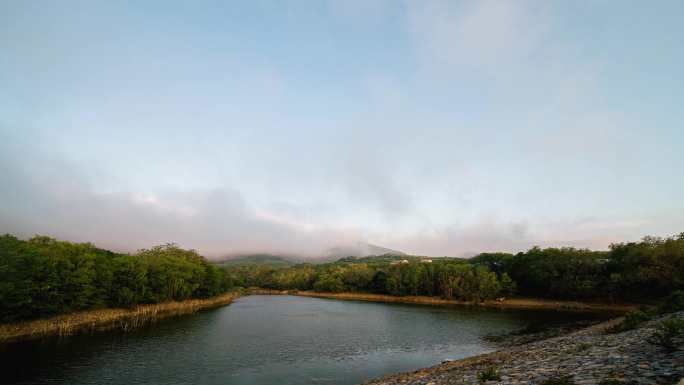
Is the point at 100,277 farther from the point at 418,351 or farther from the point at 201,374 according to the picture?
the point at 418,351

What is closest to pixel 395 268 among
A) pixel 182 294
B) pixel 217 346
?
pixel 182 294

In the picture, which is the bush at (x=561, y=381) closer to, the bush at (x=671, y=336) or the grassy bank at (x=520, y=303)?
the bush at (x=671, y=336)

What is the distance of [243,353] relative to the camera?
42.8 metres

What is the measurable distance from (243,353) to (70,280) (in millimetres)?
36369

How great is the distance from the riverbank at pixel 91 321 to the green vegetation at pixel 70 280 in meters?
1.32

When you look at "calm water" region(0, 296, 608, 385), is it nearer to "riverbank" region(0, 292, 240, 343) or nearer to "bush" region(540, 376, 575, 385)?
"riverbank" region(0, 292, 240, 343)

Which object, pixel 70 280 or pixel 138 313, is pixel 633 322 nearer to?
pixel 70 280

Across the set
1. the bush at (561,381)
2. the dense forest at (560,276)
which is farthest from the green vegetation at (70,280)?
the dense forest at (560,276)

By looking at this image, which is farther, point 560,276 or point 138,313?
point 560,276

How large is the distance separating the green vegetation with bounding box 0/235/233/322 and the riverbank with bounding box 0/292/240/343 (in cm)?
132

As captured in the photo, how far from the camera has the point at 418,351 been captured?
4356 centimetres

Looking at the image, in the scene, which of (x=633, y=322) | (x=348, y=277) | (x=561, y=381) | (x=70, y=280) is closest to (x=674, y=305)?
(x=633, y=322)

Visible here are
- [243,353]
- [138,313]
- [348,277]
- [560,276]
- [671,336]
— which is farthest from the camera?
[348,277]

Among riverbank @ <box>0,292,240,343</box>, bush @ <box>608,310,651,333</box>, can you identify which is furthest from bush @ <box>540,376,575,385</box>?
riverbank @ <box>0,292,240,343</box>
